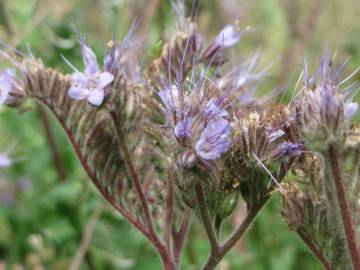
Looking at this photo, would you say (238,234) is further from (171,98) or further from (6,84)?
(6,84)

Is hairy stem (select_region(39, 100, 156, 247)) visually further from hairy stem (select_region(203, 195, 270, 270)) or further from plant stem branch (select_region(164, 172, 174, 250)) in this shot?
hairy stem (select_region(203, 195, 270, 270))

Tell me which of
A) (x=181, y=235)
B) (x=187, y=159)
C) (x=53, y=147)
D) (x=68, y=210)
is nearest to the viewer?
(x=187, y=159)

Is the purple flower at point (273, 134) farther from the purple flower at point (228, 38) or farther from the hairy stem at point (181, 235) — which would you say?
the purple flower at point (228, 38)

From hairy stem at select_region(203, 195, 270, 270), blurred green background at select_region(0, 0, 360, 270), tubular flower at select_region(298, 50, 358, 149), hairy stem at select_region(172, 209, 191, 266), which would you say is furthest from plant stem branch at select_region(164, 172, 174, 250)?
blurred green background at select_region(0, 0, 360, 270)

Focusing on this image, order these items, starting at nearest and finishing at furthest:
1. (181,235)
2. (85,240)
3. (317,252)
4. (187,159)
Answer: (187,159) < (317,252) < (181,235) < (85,240)

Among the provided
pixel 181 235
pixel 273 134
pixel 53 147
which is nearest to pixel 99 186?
pixel 181 235

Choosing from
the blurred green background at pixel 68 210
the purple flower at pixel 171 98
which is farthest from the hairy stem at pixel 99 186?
the blurred green background at pixel 68 210
